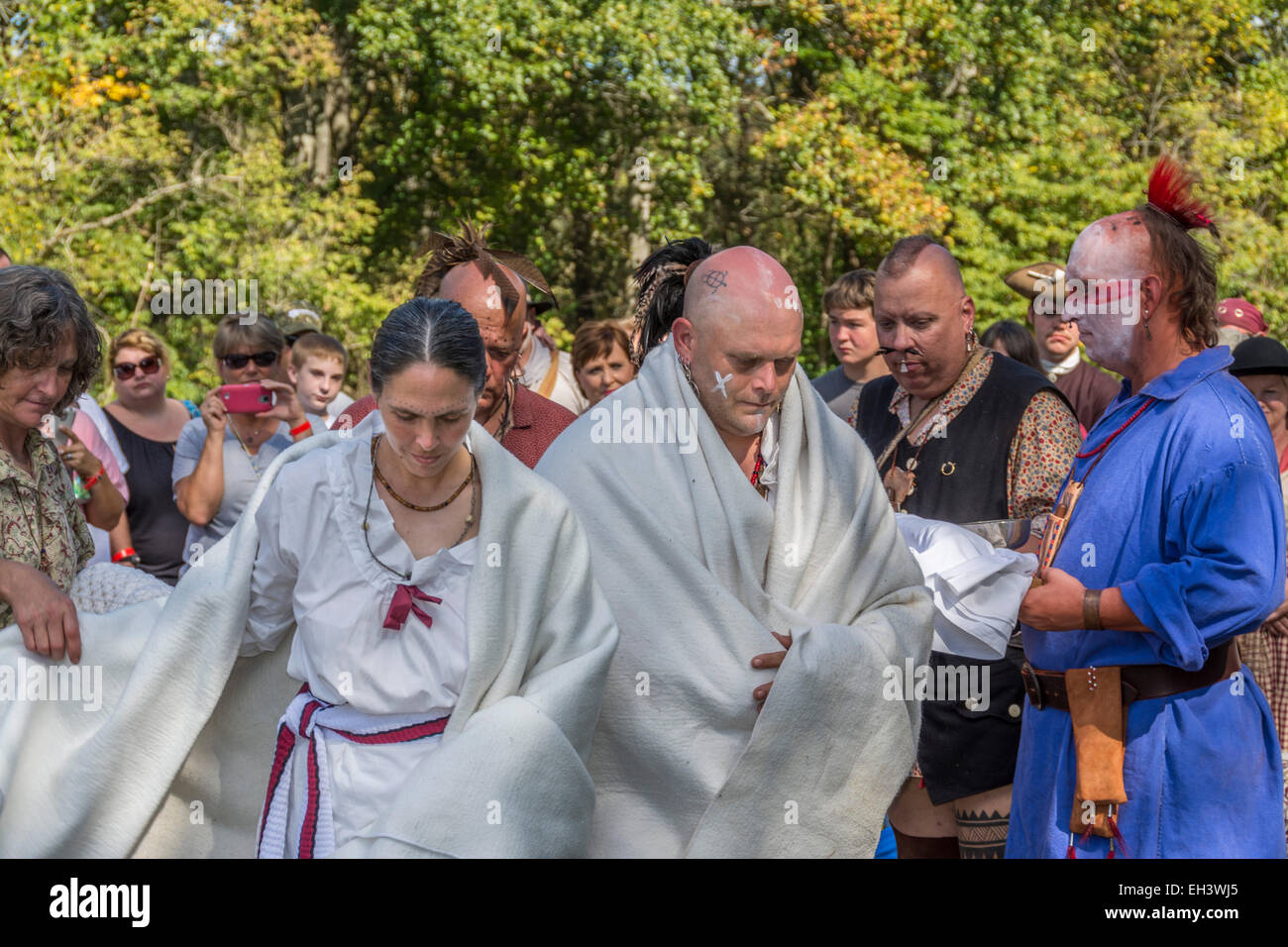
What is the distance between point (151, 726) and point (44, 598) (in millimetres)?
400

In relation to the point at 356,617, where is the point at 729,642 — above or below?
below

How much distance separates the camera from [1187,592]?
327 cm

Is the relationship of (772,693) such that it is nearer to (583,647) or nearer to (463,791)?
(583,647)

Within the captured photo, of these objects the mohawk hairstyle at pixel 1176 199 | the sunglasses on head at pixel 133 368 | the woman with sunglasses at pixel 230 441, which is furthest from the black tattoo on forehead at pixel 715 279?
A: the sunglasses on head at pixel 133 368

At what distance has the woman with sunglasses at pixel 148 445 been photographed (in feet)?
21.3

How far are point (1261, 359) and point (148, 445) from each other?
16.5 feet

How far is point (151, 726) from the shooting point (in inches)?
130

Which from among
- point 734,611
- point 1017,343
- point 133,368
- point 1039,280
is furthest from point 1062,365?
point 133,368

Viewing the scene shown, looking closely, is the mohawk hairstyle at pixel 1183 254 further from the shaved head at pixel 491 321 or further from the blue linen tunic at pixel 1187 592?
the shaved head at pixel 491 321

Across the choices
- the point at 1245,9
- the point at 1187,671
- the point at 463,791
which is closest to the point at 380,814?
the point at 463,791

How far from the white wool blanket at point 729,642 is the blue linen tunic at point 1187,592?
1.54 feet

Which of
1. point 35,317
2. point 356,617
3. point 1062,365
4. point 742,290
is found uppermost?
point 742,290

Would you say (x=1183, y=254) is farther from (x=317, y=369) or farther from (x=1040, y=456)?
(x=317, y=369)

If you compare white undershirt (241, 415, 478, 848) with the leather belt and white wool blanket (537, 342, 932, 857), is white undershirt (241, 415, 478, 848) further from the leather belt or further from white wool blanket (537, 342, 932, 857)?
the leather belt
